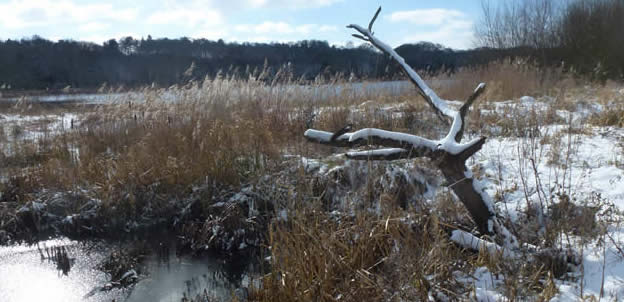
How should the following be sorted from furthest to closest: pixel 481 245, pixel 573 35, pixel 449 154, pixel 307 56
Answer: pixel 307 56
pixel 573 35
pixel 449 154
pixel 481 245

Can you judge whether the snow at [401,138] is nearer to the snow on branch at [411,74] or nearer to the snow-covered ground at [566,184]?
the snow-covered ground at [566,184]

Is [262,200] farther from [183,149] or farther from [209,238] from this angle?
[183,149]

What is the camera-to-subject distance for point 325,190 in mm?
3812

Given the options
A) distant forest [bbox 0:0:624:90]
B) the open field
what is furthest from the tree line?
the open field

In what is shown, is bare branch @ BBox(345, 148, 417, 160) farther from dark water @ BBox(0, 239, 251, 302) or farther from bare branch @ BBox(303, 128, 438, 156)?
dark water @ BBox(0, 239, 251, 302)

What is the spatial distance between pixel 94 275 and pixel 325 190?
86.7 inches

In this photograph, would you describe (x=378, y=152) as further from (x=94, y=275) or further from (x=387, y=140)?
(x=94, y=275)

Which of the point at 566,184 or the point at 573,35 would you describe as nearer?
the point at 566,184

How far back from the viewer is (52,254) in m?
3.84

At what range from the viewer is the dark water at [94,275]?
10.4 ft

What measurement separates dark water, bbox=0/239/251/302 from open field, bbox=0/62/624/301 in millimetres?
293

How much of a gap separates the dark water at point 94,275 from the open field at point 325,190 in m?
0.29

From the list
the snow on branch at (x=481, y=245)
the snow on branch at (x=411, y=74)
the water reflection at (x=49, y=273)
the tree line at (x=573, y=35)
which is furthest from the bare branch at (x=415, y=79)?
the tree line at (x=573, y=35)

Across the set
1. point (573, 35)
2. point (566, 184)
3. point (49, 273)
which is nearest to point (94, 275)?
point (49, 273)
